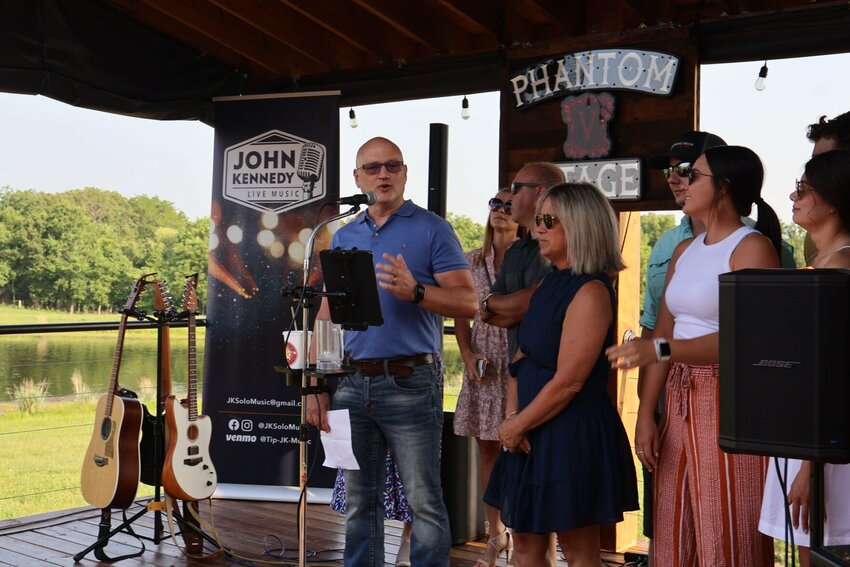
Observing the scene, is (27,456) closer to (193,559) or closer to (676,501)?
(193,559)

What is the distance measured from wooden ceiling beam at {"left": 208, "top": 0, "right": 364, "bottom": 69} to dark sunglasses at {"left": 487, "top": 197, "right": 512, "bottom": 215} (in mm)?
1832

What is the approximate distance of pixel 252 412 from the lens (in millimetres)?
5309

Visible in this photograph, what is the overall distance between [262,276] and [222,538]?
156 cm

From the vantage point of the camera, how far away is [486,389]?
3990 millimetres

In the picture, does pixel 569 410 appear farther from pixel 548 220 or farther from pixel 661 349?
pixel 548 220

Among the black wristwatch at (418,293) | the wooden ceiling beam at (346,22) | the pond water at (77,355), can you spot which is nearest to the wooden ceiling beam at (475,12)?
the wooden ceiling beam at (346,22)

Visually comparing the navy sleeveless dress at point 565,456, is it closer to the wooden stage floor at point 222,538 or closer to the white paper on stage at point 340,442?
the white paper on stage at point 340,442

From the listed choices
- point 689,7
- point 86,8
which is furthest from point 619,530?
point 86,8

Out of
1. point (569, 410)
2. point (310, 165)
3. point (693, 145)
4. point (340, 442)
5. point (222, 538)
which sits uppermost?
point (310, 165)

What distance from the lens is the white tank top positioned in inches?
90.6

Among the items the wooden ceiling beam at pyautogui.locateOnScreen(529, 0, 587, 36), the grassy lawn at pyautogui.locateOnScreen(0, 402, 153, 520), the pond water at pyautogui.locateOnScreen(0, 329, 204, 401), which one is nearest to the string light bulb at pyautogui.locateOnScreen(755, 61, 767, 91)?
the wooden ceiling beam at pyautogui.locateOnScreen(529, 0, 587, 36)

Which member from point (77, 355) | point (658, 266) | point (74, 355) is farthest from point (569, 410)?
point (77, 355)

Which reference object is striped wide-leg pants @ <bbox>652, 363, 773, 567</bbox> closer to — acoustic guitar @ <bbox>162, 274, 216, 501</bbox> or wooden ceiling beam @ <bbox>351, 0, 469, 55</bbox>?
acoustic guitar @ <bbox>162, 274, 216, 501</bbox>

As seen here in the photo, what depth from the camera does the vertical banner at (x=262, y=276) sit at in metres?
5.28
